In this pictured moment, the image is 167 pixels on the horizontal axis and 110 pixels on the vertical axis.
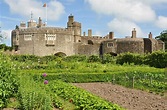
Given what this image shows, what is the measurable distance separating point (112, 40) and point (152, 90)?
36.2 metres

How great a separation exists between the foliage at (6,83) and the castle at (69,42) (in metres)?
38.1

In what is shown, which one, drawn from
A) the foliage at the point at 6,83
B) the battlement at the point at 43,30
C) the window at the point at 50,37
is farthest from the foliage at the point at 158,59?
the foliage at the point at 6,83

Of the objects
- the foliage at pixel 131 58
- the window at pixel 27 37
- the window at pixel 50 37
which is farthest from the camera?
the window at pixel 27 37

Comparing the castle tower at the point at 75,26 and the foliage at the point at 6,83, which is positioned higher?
the castle tower at the point at 75,26

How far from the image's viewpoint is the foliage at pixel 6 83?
32.9ft

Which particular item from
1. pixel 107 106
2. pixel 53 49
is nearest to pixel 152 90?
pixel 107 106

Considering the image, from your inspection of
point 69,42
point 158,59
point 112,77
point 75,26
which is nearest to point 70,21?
point 75,26

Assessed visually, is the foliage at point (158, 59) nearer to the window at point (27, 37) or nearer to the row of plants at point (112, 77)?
the row of plants at point (112, 77)

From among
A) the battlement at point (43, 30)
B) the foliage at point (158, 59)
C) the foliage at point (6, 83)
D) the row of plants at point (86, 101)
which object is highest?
the battlement at point (43, 30)

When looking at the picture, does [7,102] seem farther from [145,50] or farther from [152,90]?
[145,50]

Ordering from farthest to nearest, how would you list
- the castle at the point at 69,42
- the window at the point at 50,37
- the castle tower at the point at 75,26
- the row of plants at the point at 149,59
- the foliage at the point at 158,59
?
the castle tower at the point at 75,26 → the window at the point at 50,37 → the castle at the point at 69,42 → the row of plants at the point at 149,59 → the foliage at the point at 158,59

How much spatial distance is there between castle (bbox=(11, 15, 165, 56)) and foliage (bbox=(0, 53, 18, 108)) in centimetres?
3809

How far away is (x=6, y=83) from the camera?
10.3m

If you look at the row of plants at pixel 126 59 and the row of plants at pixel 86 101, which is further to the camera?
the row of plants at pixel 126 59
